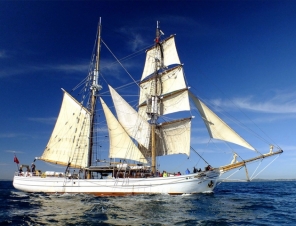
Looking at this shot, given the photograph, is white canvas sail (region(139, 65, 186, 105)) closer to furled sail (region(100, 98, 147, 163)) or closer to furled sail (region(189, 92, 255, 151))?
furled sail (region(189, 92, 255, 151))

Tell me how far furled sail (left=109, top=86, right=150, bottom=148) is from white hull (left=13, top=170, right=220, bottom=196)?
31.8 feet

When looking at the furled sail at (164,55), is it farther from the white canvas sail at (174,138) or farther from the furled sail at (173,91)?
the white canvas sail at (174,138)

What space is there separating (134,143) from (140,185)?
27.8 ft

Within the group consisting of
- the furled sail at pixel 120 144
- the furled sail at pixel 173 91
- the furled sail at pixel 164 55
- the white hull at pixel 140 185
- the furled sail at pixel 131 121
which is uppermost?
the furled sail at pixel 164 55

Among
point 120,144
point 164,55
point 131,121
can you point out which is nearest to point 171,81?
point 164,55

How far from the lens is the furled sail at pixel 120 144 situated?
4031cm

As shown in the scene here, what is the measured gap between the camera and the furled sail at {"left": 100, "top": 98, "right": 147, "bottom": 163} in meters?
40.3

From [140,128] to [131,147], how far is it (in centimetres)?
446

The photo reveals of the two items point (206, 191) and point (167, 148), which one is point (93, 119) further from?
point (206, 191)

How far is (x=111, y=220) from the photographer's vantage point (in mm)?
17047

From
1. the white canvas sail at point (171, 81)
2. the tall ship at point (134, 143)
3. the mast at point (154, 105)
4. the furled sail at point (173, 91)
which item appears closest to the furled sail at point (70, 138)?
the tall ship at point (134, 143)

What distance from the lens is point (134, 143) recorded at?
40.8 metres

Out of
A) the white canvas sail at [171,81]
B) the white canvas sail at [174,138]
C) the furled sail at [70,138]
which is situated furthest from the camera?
the white canvas sail at [171,81]

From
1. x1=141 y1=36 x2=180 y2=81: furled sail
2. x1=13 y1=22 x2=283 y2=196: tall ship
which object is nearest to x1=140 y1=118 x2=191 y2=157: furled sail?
x1=13 y1=22 x2=283 y2=196: tall ship
